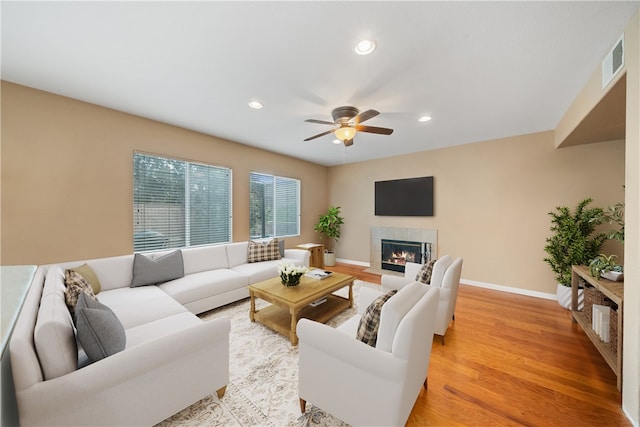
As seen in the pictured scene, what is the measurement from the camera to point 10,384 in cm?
108

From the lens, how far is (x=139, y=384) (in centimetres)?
125

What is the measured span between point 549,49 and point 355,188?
4.20m

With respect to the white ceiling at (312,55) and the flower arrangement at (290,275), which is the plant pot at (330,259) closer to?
the flower arrangement at (290,275)

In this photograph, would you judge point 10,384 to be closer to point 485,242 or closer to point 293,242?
point 293,242

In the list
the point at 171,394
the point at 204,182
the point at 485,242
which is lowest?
the point at 171,394

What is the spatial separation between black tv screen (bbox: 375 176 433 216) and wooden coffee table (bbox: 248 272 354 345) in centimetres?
262

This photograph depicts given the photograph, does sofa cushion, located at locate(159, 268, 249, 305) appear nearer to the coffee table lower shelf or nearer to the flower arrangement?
the coffee table lower shelf

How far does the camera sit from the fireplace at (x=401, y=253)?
4.70m

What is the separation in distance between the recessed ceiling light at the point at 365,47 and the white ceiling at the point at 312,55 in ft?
0.18

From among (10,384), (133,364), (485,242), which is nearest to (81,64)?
(10,384)

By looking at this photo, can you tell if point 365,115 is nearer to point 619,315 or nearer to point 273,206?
point 619,315

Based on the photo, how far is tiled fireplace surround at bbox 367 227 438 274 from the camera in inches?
181

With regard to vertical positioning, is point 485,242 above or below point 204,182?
below

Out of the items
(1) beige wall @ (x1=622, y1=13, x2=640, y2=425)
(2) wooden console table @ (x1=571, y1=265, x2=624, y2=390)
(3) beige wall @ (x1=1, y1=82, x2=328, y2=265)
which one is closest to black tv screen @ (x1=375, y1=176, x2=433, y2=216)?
(2) wooden console table @ (x1=571, y1=265, x2=624, y2=390)
